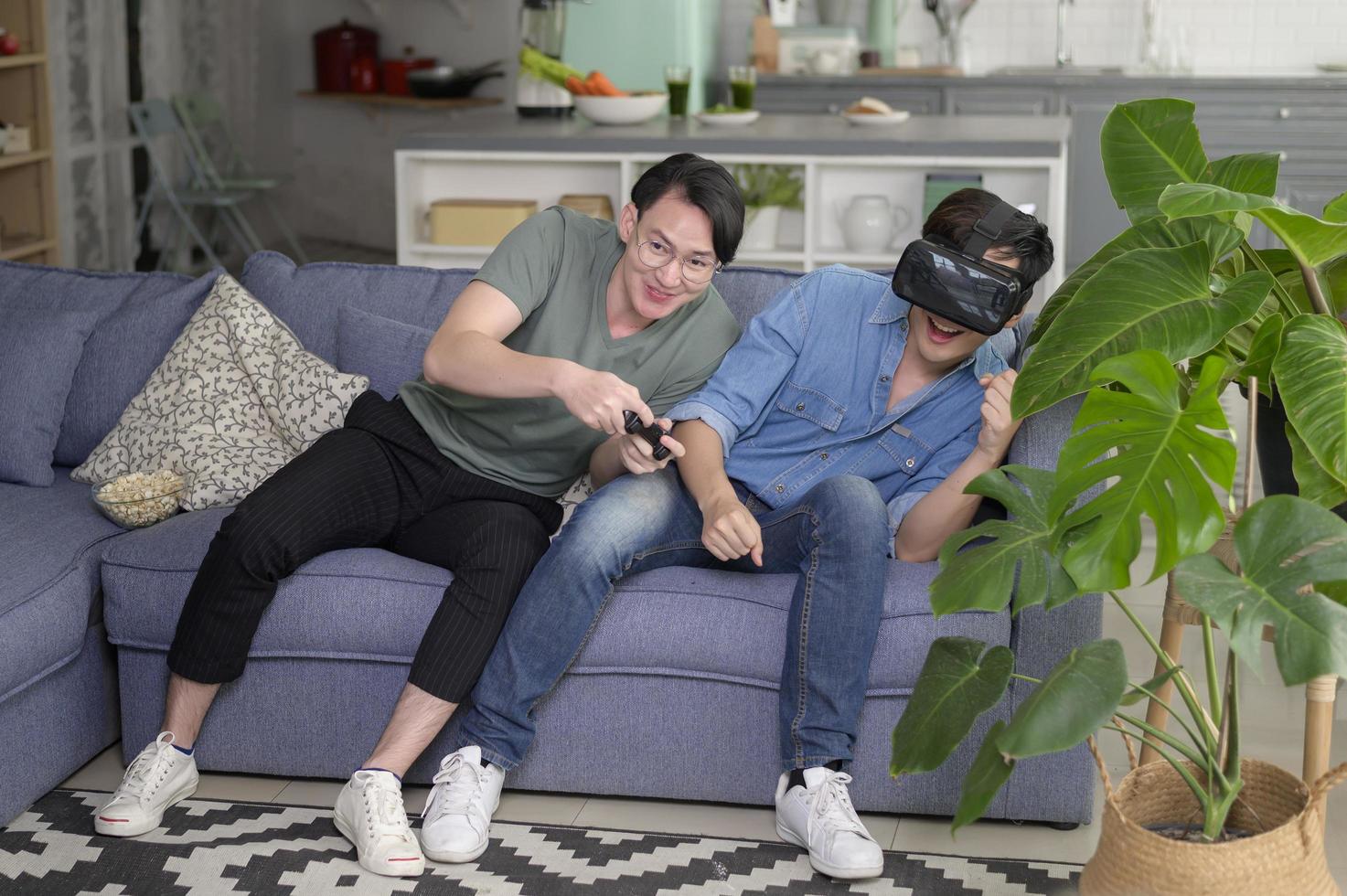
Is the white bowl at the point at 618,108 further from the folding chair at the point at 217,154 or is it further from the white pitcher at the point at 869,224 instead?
the folding chair at the point at 217,154

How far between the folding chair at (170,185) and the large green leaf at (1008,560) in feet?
16.2

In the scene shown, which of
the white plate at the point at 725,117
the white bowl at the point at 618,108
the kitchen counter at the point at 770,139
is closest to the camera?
the kitchen counter at the point at 770,139

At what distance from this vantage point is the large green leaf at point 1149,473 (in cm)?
146

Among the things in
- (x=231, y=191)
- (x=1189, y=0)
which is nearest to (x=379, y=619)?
(x=231, y=191)

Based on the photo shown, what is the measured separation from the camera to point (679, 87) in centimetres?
469

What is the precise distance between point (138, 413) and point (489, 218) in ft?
5.12

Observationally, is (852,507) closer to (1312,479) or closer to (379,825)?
(1312,479)

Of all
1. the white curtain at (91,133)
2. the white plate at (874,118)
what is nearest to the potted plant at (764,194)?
the white plate at (874,118)

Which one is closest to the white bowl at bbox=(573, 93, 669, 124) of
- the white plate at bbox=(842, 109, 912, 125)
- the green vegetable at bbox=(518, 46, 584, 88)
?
the green vegetable at bbox=(518, 46, 584, 88)

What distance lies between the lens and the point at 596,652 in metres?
2.21

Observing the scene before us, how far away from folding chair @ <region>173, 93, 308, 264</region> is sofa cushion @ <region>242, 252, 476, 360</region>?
383 centimetres

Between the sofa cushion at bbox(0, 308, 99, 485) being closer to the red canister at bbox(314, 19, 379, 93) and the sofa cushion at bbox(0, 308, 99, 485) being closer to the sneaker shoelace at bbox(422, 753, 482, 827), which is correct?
the sneaker shoelace at bbox(422, 753, 482, 827)

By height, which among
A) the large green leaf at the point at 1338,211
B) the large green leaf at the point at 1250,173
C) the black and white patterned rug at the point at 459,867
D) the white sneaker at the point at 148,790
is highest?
the large green leaf at the point at 1250,173

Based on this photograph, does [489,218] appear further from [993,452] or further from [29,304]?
[993,452]
